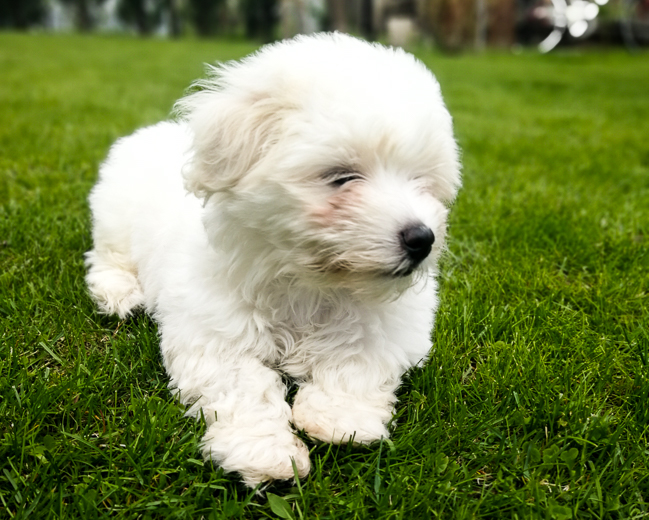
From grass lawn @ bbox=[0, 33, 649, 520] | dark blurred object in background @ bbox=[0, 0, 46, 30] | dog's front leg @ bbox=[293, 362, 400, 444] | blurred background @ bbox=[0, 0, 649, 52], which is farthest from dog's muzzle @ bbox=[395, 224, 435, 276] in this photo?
dark blurred object in background @ bbox=[0, 0, 46, 30]

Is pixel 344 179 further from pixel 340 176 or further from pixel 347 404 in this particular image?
pixel 347 404

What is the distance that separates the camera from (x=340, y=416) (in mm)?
1779

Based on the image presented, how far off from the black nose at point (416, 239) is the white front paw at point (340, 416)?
1.63ft

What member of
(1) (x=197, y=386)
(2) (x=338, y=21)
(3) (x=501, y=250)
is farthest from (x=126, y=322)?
(2) (x=338, y=21)

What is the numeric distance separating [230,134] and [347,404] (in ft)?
3.05

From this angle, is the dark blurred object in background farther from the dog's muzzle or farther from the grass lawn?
the dog's muzzle

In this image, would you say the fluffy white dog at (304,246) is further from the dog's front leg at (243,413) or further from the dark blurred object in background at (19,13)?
the dark blurred object in background at (19,13)

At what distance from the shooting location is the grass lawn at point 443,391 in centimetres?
158

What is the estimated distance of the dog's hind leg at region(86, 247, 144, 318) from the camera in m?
2.48

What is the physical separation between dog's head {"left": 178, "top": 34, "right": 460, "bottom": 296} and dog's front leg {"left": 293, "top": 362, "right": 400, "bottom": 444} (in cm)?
33

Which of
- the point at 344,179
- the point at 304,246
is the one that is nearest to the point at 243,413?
the point at 304,246

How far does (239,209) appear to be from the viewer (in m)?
1.84

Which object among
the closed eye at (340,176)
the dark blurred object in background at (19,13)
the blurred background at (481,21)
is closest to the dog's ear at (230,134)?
the closed eye at (340,176)

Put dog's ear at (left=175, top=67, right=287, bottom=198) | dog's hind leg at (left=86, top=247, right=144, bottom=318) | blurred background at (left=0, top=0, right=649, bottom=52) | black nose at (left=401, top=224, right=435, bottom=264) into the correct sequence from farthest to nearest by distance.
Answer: blurred background at (left=0, top=0, right=649, bottom=52)
dog's hind leg at (left=86, top=247, right=144, bottom=318)
dog's ear at (left=175, top=67, right=287, bottom=198)
black nose at (left=401, top=224, right=435, bottom=264)
